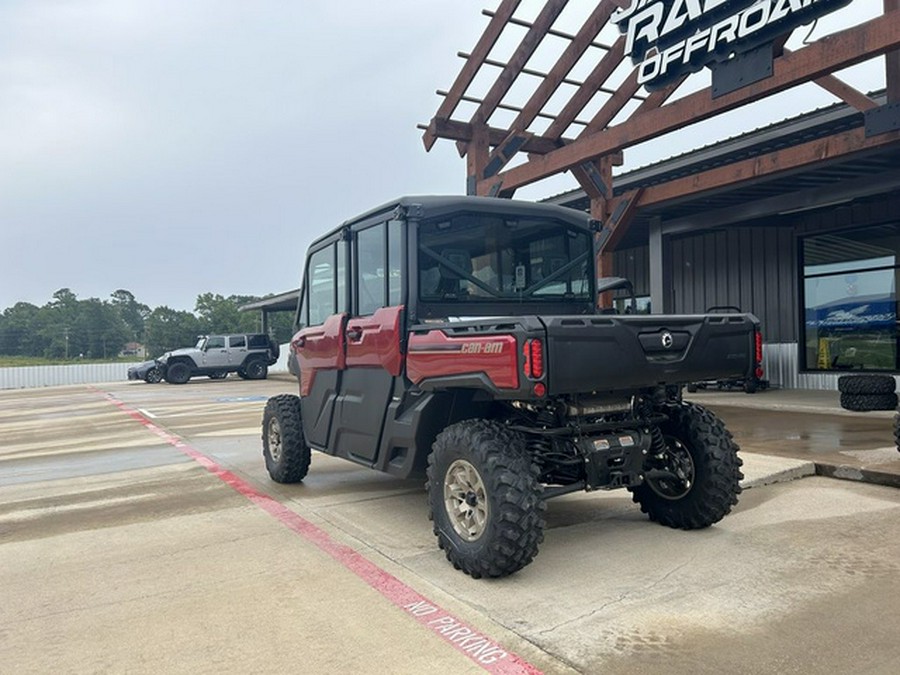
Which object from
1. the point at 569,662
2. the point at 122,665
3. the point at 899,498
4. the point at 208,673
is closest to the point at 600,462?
the point at 569,662

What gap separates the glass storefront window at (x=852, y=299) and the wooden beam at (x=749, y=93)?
22.7 ft

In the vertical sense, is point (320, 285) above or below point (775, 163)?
below

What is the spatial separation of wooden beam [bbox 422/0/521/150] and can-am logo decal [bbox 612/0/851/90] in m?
2.56

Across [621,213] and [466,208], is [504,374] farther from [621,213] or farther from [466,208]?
[621,213]

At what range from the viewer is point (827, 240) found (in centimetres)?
1490

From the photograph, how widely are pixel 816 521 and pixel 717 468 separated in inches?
41.7

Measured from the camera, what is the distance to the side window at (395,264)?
15.4 ft

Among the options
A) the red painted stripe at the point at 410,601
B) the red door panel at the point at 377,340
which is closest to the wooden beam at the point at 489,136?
the red door panel at the point at 377,340

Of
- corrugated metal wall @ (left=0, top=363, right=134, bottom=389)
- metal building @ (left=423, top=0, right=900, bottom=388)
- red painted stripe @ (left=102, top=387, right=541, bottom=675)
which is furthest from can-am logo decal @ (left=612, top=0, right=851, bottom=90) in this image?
corrugated metal wall @ (left=0, top=363, right=134, bottom=389)

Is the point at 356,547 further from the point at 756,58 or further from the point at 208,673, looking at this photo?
the point at 756,58

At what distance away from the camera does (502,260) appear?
16.2ft

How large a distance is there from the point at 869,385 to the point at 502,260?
28.1 feet

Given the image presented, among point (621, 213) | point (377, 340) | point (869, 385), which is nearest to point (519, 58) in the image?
point (621, 213)

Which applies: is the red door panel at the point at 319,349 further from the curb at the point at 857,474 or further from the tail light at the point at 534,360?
the curb at the point at 857,474
